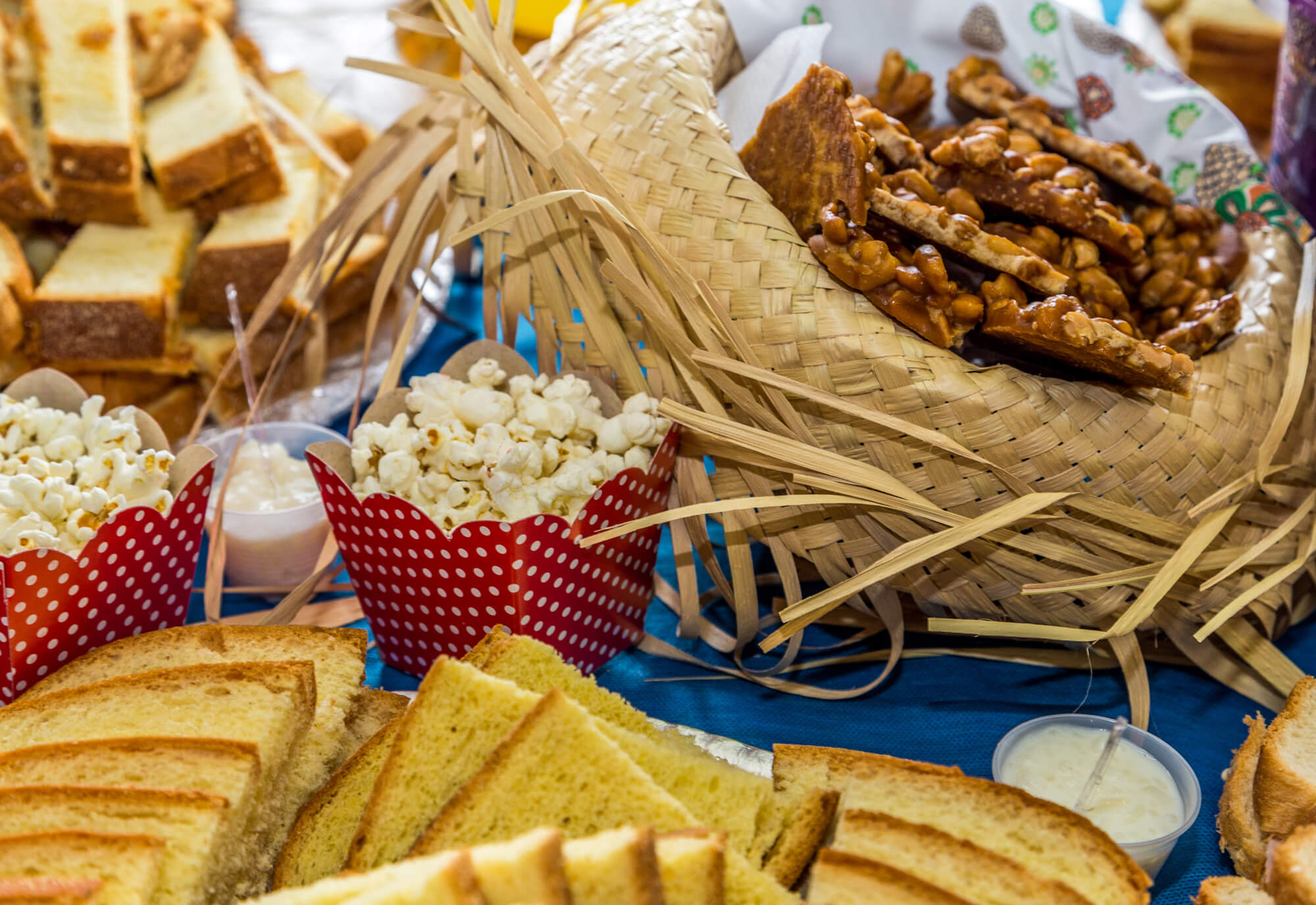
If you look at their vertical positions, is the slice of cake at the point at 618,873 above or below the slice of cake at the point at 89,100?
below

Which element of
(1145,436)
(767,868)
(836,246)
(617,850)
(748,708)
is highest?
(836,246)

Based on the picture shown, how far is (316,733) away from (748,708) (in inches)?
22.4

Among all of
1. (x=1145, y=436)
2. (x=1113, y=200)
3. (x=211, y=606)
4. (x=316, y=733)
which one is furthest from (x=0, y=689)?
(x=1113, y=200)

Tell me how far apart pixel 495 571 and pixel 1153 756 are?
32.5 inches

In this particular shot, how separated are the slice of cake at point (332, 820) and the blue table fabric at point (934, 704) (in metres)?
0.28

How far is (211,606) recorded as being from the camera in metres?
1.54

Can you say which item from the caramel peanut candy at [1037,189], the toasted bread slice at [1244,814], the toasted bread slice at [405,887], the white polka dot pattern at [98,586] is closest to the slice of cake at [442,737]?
the toasted bread slice at [405,887]

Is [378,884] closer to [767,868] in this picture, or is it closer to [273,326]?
[767,868]

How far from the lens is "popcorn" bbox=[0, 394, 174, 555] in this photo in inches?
51.1

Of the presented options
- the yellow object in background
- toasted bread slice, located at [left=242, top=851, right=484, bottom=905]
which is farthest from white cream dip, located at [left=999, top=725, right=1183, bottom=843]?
the yellow object in background

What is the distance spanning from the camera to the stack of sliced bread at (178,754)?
1.03 m

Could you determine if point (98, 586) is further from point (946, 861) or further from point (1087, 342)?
point (1087, 342)

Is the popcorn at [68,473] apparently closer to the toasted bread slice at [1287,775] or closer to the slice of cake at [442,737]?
the slice of cake at [442,737]

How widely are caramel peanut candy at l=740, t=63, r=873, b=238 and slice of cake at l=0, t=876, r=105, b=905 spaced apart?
1.09 meters
